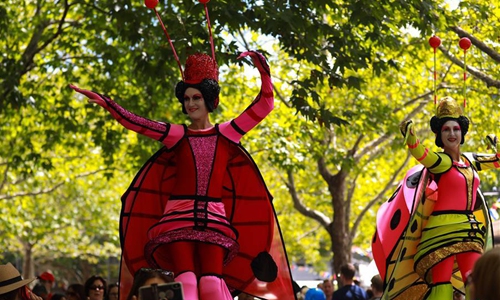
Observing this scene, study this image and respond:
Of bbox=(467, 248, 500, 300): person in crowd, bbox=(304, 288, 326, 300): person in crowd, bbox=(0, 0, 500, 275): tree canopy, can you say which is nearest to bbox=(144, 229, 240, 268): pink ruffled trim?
bbox=(467, 248, 500, 300): person in crowd

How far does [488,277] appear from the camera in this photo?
3816 millimetres

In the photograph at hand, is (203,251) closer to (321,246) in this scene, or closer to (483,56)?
(483,56)

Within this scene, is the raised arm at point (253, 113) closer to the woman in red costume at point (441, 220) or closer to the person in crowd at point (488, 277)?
the woman in red costume at point (441, 220)

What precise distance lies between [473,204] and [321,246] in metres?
36.9

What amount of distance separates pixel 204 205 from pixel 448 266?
2.13 metres

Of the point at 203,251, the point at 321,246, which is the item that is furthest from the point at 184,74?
the point at 321,246

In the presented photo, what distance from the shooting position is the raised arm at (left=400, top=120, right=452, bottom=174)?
24.6 ft

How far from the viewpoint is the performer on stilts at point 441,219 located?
25.5 ft

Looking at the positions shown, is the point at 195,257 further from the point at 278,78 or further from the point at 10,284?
the point at 278,78

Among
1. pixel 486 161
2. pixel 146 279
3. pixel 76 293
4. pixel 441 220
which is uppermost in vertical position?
pixel 486 161

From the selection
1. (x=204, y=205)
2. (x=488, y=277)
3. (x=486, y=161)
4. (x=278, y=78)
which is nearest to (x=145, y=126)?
(x=204, y=205)

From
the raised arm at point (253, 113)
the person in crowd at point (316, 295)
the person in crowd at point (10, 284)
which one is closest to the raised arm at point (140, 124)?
the raised arm at point (253, 113)

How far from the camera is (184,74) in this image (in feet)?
23.5

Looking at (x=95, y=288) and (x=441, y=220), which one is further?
(x=95, y=288)
